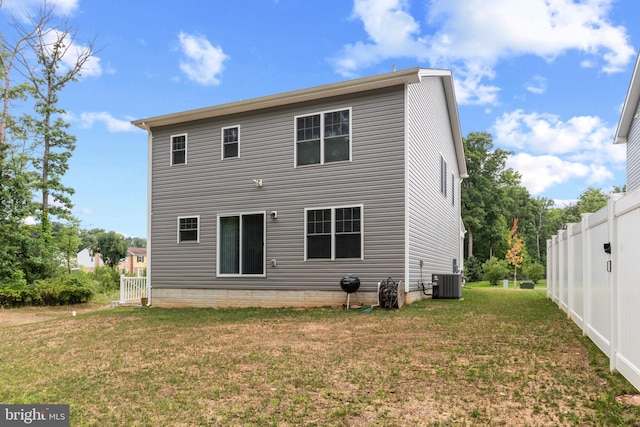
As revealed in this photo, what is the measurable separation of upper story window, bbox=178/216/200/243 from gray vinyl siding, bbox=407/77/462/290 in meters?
6.41

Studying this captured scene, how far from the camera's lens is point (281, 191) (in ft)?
40.8

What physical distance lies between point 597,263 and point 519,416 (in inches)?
129

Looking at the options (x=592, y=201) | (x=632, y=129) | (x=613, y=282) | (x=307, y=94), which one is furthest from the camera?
(x=592, y=201)

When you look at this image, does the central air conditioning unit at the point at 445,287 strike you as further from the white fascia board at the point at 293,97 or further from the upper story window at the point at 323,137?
the white fascia board at the point at 293,97

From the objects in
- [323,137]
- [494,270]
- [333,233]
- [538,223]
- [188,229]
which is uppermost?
[323,137]

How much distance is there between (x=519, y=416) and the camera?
350 cm

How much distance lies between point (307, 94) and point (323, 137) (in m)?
1.17

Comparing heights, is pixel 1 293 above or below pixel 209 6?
below

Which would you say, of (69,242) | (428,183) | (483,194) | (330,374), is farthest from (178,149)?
(483,194)

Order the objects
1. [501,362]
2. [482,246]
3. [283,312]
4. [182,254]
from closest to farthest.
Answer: [501,362]
[283,312]
[182,254]
[482,246]

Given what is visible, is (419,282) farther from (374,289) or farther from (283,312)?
(283,312)

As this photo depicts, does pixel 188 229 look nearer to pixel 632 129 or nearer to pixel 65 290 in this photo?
pixel 65 290

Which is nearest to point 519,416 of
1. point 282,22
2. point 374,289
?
point 374,289

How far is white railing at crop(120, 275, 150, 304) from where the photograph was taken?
594 inches
